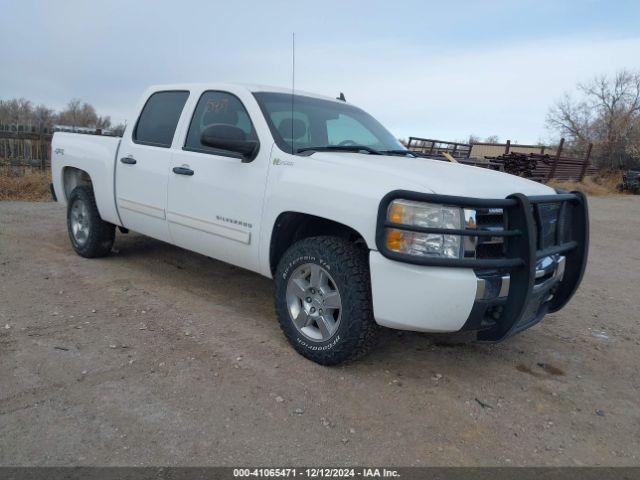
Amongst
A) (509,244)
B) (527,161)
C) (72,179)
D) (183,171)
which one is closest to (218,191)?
(183,171)

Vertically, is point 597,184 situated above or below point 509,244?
above

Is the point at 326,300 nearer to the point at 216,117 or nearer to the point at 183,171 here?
the point at 183,171

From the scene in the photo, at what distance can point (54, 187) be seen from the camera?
628cm

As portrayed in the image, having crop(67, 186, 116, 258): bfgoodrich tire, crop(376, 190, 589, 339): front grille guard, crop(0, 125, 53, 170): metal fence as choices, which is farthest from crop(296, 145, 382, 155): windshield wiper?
crop(0, 125, 53, 170): metal fence

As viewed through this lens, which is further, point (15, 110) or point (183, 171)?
point (15, 110)

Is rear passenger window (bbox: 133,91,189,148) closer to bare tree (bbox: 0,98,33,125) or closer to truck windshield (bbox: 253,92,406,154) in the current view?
truck windshield (bbox: 253,92,406,154)

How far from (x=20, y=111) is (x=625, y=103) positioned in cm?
5393

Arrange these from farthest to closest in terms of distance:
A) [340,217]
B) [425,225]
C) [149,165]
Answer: [149,165] < [340,217] < [425,225]

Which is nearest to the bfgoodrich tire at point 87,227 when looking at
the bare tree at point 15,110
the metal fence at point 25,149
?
the metal fence at point 25,149

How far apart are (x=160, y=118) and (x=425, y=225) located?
3.06 meters

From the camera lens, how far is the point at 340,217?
314cm

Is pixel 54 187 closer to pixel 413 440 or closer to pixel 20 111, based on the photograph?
pixel 413 440

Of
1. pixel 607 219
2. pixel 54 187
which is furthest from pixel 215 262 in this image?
pixel 607 219

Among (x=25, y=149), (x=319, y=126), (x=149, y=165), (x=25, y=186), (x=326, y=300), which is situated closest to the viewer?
(x=326, y=300)
